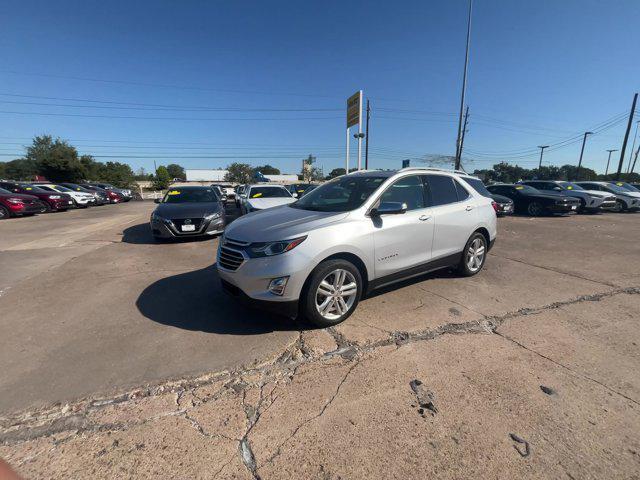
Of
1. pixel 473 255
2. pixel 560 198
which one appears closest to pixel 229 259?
pixel 473 255

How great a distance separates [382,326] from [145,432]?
2294 millimetres

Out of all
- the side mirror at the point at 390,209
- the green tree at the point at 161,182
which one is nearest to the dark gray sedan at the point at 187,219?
the side mirror at the point at 390,209

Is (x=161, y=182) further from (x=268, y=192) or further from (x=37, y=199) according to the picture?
(x=268, y=192)

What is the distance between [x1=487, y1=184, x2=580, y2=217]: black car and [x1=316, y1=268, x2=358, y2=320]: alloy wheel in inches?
542

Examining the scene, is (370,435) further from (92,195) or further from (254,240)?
(92,195)

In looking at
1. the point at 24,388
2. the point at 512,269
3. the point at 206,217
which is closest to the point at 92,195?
the point at 206,217

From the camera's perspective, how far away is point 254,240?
10.6 ft

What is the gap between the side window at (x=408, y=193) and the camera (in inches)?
153

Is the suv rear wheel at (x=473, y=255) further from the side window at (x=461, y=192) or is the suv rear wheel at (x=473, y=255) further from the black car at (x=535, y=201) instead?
the black car at (x=535, y=201)

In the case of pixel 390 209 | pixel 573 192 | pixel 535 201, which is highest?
pixel 390 209

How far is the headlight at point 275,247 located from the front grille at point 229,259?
8.5 inches

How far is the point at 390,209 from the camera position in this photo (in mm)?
3535

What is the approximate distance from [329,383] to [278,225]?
168cm

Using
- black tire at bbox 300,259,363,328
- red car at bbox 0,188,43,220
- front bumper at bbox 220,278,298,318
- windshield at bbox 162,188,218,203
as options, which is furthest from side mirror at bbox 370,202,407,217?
red car at bbox 0,188,43,220
